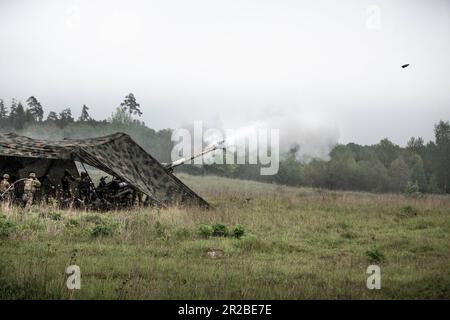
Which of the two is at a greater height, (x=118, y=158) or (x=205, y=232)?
(x=118, y=158)

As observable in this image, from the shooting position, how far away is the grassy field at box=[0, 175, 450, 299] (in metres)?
7.10

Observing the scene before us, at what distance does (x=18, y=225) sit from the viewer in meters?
11.9

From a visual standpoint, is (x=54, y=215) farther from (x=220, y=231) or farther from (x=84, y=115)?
(x=84, y=115)

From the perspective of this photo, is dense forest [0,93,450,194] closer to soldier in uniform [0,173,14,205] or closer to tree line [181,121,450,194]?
tree line [181,121,450,194]

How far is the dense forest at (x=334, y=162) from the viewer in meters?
72.0

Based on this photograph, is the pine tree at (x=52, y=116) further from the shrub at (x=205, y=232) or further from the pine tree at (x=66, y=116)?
the shrub at (x=205, y=232)

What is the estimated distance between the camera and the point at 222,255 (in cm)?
1023

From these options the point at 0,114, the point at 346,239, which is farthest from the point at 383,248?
the point at 0,114

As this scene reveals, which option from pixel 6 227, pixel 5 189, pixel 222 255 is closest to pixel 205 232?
pixel 222 255

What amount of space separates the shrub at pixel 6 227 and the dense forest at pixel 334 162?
52.9m

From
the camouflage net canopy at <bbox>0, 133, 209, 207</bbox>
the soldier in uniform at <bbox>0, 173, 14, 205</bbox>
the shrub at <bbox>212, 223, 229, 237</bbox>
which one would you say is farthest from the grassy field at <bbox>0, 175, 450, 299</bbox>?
the soldier in uniform at <bbox>0, 173, 14, 205</bbox>

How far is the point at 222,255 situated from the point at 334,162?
229 ft
